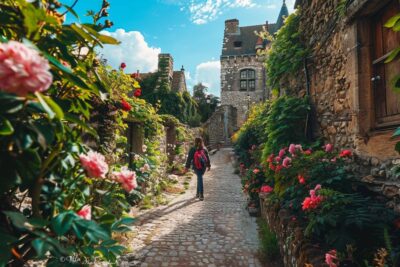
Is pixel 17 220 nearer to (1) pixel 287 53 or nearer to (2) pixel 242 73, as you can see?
(1) pixel 287 53

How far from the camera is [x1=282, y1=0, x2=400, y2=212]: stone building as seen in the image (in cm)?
271

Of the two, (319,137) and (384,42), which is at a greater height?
(384,42)

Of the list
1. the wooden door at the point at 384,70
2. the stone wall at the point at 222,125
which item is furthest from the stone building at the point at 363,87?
the stone wall at the point at 222,125

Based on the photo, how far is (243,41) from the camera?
29.2m

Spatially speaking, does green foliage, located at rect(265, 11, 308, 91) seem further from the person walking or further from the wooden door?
the person walking

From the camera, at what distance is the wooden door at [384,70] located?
2.71 meters

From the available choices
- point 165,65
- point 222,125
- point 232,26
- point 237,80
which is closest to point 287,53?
point 165,65

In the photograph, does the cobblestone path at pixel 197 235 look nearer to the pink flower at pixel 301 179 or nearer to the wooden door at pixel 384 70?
the pink flower at pixel 301 179

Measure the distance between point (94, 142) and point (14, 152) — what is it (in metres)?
2.35

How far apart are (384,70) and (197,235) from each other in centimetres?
337

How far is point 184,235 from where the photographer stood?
404cm

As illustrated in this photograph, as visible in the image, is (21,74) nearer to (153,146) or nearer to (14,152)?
(14,152)

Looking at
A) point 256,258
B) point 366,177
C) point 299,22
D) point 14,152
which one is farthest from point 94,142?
point 299,22

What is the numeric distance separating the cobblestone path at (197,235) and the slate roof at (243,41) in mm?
24555
